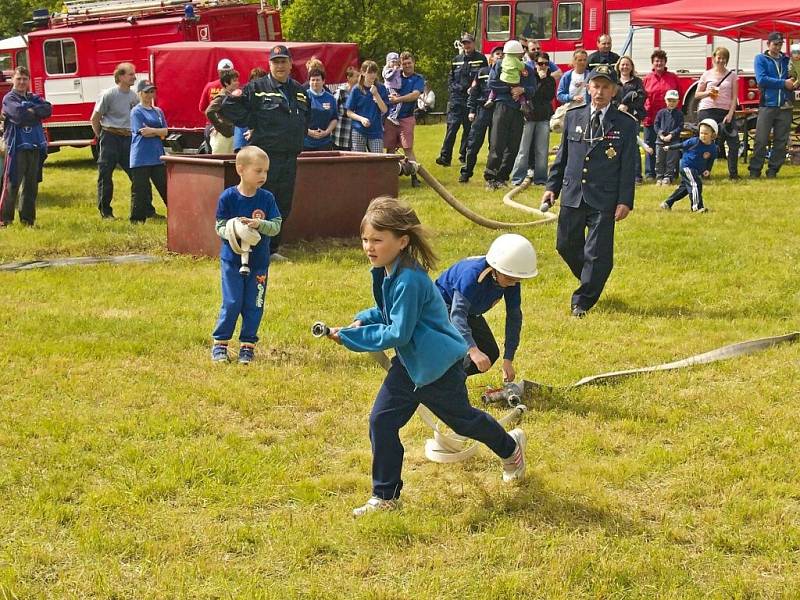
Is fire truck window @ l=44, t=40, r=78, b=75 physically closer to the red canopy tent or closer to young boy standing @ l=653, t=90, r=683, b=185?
the red canopy tent

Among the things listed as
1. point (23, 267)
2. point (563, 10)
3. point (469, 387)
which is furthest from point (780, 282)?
point (563, 10)

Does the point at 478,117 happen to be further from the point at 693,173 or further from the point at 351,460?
the point at 351,460

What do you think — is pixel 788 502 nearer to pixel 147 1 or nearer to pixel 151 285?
pixel 151 285

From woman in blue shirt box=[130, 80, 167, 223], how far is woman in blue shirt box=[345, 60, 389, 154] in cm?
300

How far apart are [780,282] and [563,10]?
64.6ft

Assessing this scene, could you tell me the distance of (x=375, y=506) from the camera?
16.5 ft

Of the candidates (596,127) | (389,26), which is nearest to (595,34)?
(389,26)

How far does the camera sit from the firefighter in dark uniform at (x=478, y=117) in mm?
17281

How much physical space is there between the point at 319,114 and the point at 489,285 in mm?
9628

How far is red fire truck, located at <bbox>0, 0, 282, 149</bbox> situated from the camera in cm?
2183

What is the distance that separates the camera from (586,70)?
16641 millimetres

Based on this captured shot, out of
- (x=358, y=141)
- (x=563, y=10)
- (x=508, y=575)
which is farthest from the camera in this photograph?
(x=563, y=10)

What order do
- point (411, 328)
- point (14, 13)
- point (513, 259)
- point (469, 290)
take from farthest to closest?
point (14, 13)
point (469, 290)
point (513, 259)
point (411, 328)

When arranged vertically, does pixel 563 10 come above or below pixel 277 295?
above
